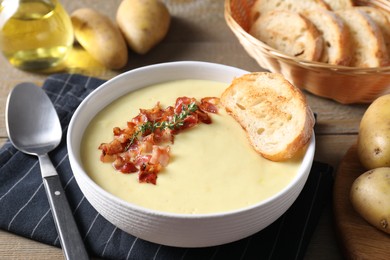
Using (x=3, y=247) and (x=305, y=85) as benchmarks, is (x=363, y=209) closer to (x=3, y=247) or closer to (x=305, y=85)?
(x=305, y=85)

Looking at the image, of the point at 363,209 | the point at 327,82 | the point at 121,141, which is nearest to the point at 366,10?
the point at 327,82

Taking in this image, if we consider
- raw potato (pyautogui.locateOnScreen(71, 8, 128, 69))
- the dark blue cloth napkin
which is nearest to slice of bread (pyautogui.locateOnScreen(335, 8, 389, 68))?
the dark blue cloth napkin

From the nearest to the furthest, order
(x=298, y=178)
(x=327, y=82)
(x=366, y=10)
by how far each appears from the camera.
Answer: (x=298, y=178) < (x=327, y=82) < (x=366, y=10)

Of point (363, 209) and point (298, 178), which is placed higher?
point (298, 178)

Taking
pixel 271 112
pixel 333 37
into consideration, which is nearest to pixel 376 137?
pixel 271 112

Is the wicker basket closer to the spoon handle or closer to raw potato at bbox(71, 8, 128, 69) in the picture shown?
raw potato at bbox(71, 8, 128, 69)

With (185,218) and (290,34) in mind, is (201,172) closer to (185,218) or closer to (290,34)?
(185,218)
